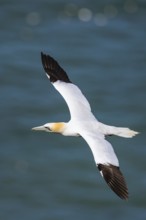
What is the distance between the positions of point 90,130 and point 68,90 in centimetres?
211

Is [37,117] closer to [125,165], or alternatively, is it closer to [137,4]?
[125,165]

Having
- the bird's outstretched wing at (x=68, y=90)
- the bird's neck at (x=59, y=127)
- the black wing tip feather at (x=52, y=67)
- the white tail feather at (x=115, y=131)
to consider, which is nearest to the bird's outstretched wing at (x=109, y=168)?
the white tail feather at (x=115, y=131)

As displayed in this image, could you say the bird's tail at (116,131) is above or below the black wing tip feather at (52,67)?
below

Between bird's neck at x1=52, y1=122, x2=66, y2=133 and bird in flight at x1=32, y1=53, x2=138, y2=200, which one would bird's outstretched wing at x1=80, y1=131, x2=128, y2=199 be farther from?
bird's neck at x1=52, y1=122, x2=66, y2=133

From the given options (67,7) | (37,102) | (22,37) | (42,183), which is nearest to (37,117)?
(37,102)

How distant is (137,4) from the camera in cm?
2753

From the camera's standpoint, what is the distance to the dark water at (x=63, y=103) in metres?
20.9

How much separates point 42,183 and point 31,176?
0.36 meters

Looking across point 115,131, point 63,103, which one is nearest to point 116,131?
point 115,131

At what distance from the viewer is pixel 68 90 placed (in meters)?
20.8

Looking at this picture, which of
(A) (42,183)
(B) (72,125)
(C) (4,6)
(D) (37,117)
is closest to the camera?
(B) (72,125)

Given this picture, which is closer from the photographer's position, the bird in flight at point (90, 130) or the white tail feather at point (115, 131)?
the bird in flight at point (90, 130)

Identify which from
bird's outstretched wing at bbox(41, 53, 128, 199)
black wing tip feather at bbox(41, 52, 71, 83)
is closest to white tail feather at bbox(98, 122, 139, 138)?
bird's outstretched wing at bbox(41, 53, 128, 199)

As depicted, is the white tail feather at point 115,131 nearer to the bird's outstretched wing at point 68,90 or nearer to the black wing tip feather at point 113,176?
the bird's outstretched wing at point 68,90
